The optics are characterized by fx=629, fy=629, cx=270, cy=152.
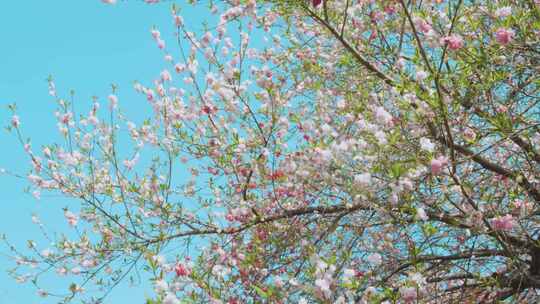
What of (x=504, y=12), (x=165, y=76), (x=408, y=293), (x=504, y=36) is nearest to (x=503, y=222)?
(x=408, y=293)

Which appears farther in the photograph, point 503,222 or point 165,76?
point 165,76

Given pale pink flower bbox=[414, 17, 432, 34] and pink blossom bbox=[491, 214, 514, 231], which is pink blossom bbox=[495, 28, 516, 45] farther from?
pink blossom bbox=[491, 214, 514, 231]

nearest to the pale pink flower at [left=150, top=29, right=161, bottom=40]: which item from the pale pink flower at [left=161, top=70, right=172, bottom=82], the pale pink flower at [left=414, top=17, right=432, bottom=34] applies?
the pale pink flower at [left=161, top=70, right=172, bottom=82]

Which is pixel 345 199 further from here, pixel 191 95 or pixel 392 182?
pixel 191 95

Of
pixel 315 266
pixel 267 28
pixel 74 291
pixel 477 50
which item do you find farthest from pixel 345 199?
pixel 74 291

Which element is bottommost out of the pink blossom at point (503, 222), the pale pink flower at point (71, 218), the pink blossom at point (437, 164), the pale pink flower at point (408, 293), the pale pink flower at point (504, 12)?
the pale pink flower at point (408, 293)

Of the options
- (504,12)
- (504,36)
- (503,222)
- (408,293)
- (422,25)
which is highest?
(422,25)

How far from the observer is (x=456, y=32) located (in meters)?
4.52

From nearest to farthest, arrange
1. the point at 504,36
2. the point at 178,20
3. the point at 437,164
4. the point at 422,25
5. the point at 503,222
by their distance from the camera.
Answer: the point at 437,164
the point at 504,36
the point at 503,222
the point at 422,25
the point at 178,20

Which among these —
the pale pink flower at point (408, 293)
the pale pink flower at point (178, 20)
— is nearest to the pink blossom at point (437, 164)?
the pale pink flower at point (408, 293)

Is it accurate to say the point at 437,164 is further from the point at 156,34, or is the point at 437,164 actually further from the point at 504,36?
the point at 156,34

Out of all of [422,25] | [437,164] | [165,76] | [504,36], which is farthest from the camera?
[165,76]

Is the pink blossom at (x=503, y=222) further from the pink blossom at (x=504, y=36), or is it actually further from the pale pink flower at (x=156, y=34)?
the pale pink flower at (x=156, y=34)

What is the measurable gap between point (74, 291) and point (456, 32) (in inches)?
149
